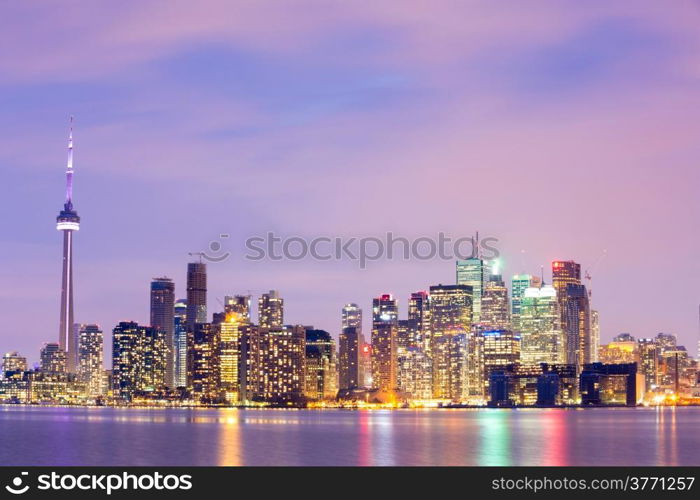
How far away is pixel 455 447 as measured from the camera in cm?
13462

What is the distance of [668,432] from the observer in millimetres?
182500
